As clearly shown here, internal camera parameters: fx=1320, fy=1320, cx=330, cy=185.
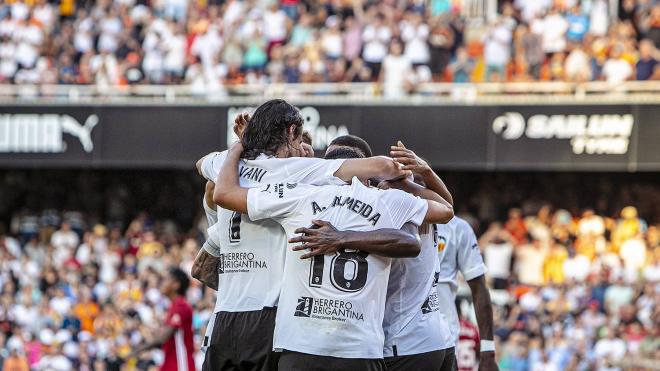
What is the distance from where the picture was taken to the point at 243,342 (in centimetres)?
623

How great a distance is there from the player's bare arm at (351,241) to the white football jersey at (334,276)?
50 millimetres

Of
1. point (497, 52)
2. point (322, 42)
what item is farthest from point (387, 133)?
point (497, 52)

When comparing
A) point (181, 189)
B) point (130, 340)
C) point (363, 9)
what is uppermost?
point (363, 9)

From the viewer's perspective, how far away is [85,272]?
70.5 feet

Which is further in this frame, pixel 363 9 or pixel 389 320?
pixel 363 9

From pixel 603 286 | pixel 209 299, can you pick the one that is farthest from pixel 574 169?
pixel 209 299

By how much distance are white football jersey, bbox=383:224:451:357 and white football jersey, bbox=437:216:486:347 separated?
1.16 m

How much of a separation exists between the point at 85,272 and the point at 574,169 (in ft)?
26.5

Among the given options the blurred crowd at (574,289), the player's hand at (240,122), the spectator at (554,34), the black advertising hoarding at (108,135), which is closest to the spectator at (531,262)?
the blurred crowd at (574,289)

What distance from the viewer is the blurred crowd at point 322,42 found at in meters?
20.5

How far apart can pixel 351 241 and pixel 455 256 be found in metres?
2.48

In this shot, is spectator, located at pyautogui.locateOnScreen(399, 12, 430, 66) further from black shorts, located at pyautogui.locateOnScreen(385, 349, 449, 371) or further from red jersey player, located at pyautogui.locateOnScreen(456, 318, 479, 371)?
black shorts, located at pyautogui.locateOnScreen(385, 349, 449, 371)

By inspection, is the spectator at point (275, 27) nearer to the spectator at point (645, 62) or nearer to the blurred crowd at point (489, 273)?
the blurred crowd at point (489, 273)

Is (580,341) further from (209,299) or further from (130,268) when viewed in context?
(130,268)
